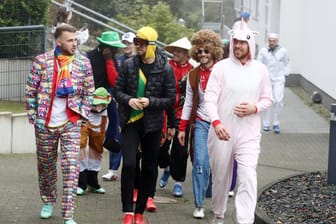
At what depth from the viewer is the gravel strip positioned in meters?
8.53

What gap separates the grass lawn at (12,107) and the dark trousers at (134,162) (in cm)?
513

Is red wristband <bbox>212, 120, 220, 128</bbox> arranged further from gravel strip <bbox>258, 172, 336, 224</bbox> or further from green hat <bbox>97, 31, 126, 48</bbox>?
green hat <bbox>97, 31, 126, 48</bbox>

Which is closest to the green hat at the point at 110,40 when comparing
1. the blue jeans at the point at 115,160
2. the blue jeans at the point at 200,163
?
the blue jeans at the point at 200,163

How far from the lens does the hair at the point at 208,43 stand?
8922 millimetres

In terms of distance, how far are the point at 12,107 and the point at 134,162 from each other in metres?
5.60

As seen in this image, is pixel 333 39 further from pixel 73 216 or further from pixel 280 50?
pixel 73 216

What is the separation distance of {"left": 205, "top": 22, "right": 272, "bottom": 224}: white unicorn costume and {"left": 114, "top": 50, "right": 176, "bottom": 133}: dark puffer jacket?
666 mm

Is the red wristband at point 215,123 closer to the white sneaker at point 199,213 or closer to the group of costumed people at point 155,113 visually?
the group of costumed people at point 155,113

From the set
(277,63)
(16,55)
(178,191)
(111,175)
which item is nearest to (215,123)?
(178,191)

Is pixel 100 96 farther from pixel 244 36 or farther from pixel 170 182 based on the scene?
pixel 244 36

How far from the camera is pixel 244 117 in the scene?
782cm

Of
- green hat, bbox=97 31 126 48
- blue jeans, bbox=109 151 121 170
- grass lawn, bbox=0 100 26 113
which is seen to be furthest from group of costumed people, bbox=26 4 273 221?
grass lawn, bbox=0 100 26 113

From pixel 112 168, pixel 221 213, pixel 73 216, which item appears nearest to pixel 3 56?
pixel 112 168

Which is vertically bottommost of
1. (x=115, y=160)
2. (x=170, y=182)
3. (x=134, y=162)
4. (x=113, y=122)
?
(x=170, y=182)
